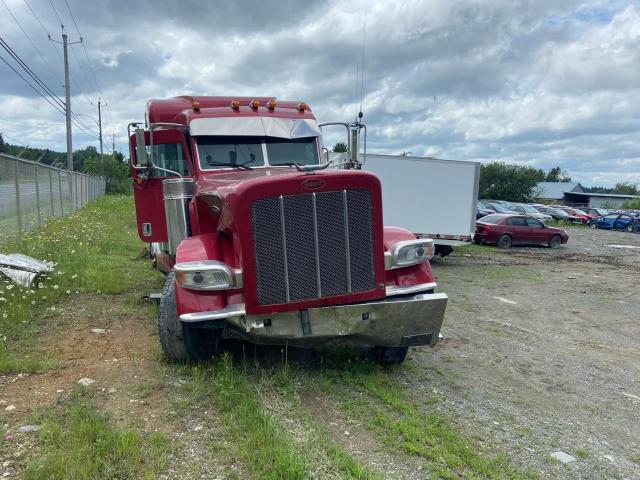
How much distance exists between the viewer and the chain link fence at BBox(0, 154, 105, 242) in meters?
11.3

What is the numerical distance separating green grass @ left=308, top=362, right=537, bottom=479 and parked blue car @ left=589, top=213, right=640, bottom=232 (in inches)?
1505

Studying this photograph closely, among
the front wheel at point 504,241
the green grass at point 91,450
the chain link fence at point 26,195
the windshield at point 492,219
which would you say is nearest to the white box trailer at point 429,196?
the front wheel at point 504,241

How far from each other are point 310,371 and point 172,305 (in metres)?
1.44

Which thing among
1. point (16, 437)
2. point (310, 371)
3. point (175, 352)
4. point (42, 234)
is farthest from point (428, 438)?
point (42, 234)

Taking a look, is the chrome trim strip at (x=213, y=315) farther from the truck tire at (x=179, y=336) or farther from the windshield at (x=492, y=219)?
the windshield at (x=492, y=219)

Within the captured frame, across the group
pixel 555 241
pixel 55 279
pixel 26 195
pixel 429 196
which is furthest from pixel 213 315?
pixel 555 241

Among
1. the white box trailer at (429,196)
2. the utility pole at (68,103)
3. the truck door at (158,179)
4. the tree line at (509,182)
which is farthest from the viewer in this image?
the tree line at (509,182)

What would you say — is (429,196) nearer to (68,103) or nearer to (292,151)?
(292,151)

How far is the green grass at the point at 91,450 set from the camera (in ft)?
10.1

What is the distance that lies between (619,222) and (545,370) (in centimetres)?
3705

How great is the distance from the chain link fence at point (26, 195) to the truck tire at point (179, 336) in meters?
7.26

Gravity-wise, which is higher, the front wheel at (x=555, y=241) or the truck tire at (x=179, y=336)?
the truck tire at (x=179, y=336)

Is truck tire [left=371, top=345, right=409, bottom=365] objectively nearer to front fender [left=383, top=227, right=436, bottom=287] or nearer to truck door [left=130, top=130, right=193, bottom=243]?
front fender [left=383, top=227, right=436, bottom=287]

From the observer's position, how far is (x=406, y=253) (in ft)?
15.8
